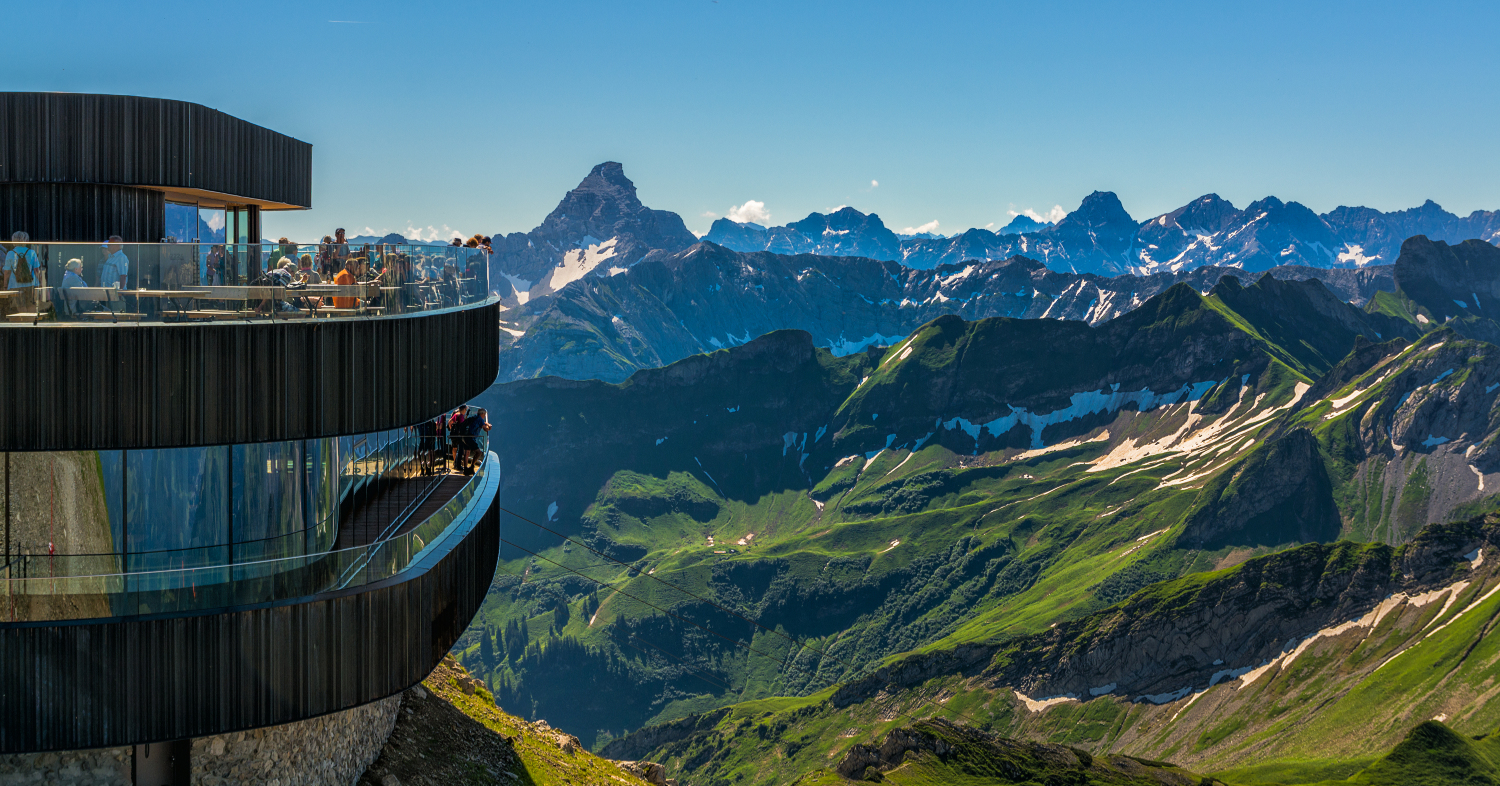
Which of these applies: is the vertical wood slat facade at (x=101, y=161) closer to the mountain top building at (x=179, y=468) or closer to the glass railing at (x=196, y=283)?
the mountain top building at (x=179, y=468)

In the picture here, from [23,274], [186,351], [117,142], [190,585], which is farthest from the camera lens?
[117,142]

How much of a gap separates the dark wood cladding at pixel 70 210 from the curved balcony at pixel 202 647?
10.7 m

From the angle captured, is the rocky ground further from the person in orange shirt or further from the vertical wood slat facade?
the vertical wood slat facade

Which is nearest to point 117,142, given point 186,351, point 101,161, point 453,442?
point 101,161

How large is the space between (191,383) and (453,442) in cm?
1706

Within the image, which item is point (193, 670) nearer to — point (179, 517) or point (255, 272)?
point (179, 517)

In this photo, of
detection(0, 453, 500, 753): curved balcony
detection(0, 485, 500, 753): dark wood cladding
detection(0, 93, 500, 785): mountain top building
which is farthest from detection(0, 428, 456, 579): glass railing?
detection(0, 485, 500, 753): dark wood cladding

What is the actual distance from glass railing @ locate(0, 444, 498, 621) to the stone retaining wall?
140 inches

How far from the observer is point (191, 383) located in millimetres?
24516

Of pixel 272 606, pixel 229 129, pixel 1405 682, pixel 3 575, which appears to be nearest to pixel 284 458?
pixel 272 606

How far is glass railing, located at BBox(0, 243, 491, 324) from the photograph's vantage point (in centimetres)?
2416

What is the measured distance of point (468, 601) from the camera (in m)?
34.5

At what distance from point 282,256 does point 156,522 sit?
22.8 ft

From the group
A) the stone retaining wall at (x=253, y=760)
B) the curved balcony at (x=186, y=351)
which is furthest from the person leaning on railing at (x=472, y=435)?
the curved balcony at (x=186, y=351)
